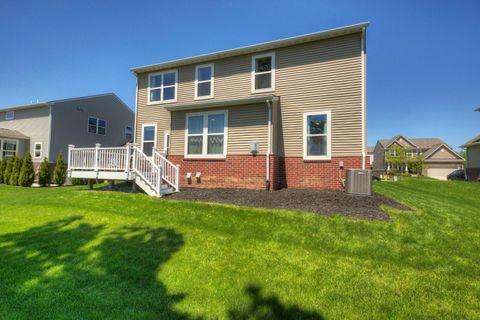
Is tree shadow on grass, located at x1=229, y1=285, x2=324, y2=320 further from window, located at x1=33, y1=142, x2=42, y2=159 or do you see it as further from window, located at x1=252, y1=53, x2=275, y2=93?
window, located at x1=33, y1=142, x2=42, y2=159

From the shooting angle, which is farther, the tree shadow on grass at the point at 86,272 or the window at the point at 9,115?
the window at the point at 9,115

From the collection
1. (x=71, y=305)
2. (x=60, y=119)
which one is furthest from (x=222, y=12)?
(x=60, y=119)

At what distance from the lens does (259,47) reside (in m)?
10.5

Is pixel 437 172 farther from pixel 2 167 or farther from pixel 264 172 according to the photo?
pixel 2 167

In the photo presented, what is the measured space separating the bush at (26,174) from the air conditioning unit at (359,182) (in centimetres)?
1805

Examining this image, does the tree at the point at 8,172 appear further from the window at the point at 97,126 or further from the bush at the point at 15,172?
the window at the point at 97,126

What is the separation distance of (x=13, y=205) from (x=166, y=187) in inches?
189

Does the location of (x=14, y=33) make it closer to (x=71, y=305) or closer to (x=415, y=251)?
(x=71, y=305)

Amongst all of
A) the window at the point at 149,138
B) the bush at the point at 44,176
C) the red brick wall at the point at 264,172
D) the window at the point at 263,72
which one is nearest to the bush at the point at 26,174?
the bush at the point at 44,176

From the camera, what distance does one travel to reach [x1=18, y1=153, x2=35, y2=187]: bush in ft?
49.1

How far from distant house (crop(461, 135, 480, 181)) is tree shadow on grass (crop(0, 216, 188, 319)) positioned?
96.0 feet

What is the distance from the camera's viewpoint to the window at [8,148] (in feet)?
58.7

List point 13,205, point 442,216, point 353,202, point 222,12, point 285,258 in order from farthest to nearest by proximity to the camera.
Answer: point 222,12, point 13,205, point 353,202, point 442,216, point 285,258

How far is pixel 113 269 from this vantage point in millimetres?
3598
